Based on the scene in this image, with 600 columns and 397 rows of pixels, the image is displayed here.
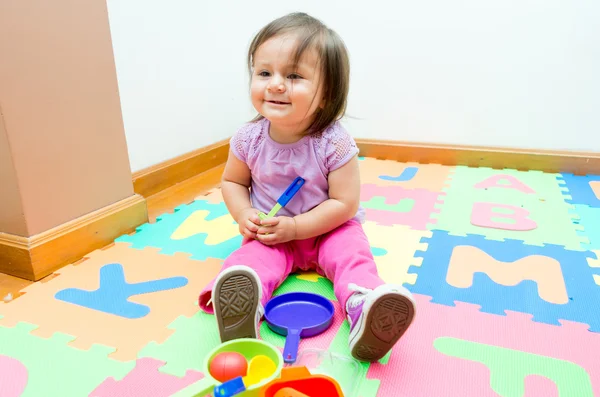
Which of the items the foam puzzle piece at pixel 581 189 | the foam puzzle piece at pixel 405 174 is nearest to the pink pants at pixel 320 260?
the foam puzzle piece at pixel 405 174

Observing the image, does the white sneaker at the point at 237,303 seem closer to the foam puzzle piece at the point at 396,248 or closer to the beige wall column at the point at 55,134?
the foam puzzle piece at the point at 396,248

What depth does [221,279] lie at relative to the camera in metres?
0.65

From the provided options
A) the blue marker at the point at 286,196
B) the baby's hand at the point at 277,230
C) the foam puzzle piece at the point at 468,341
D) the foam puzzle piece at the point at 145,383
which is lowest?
the foam puzzle piece at the point at 468,341

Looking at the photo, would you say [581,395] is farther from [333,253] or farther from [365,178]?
[365,178]

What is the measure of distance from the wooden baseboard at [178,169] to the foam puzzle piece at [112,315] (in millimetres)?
365

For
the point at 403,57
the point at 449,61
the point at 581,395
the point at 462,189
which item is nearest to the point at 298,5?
the point at 403,57

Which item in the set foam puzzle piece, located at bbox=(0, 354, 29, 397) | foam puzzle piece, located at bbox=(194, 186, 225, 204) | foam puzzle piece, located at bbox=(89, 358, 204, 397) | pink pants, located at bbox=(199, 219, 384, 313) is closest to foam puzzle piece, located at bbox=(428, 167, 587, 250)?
pink pants, located at bbox=(199, 219, 384, 313)

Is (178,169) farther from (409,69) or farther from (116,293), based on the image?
(409,69)

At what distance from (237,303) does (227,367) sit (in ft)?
0.37

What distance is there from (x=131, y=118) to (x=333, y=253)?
746mm

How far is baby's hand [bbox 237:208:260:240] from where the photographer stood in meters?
0.83

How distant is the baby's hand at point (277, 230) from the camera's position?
808mm

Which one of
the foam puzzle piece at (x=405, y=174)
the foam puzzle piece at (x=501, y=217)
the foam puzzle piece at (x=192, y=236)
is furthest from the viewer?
the foam puzzle piece at (x=405, y=174)

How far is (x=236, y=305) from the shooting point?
642 mm
